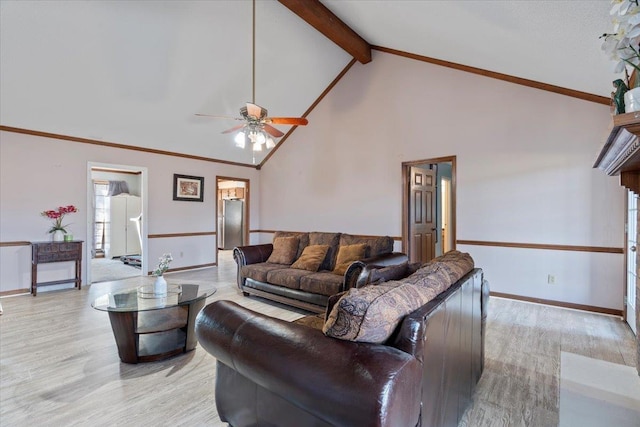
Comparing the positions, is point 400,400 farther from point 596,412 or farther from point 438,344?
point 596,412

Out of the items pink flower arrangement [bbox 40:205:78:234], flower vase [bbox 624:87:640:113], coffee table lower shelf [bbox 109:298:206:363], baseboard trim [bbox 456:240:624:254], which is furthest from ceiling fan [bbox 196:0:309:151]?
pink flower arrangement [bbox 40:205:78:234]

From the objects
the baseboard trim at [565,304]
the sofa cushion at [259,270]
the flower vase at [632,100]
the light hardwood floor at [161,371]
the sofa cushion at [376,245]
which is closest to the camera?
the flower vase at [632,100]

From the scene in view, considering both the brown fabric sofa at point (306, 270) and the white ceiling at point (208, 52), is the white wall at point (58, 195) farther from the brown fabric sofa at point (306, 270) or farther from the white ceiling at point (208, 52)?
the brown fabric sofa at point (306, 270)

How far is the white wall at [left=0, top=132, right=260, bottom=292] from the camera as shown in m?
4.46

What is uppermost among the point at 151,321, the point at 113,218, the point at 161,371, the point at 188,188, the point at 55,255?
the point at 188,188

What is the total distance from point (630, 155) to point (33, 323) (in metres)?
5.01

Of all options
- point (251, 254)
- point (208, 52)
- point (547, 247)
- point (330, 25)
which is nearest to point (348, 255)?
point (251, 254)

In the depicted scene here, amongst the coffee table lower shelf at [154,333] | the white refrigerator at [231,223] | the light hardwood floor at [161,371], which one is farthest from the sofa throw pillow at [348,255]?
the white refrigerator at [231,223]

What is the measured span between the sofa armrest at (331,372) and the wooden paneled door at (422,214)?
4.33 m

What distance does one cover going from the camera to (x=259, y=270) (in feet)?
13.5

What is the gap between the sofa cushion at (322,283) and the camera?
3336mm

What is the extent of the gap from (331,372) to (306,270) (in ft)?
9.52

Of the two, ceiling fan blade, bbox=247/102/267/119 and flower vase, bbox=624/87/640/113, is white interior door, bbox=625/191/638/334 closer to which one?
flower vase, bbox=624/87/640/113

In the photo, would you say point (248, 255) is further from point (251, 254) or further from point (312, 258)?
point (312, 258)
